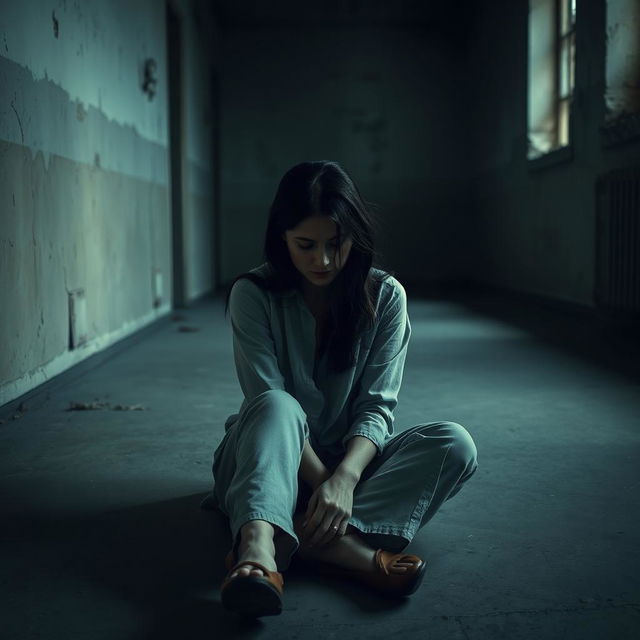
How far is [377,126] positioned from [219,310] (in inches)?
160

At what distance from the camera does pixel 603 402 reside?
2.93 m

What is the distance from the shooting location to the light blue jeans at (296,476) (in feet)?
4.49

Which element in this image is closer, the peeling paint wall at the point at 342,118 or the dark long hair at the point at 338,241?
the dark long hair at the point at 338,241

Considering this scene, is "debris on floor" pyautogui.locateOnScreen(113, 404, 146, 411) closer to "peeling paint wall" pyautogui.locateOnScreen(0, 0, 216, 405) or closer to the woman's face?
"peeling paint wall" pyautogui.locateOnScreen(0, 0, 216, 405)

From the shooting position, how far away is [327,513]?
141cm

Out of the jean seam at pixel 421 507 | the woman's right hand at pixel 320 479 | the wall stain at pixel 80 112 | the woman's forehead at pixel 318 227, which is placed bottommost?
the jean seam at pixel 421 507

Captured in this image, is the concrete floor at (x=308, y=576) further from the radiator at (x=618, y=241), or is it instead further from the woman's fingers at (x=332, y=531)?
the radiator at (x=618, y=241)

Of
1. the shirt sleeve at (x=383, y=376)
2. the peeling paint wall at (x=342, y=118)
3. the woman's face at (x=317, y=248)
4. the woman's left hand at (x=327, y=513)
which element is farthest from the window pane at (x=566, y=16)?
the woman's left hand at (x=327, y=513)

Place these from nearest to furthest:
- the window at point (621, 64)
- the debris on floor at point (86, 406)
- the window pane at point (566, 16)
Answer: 1. the debris on floor at point (86, 406)
2. the window at point (621, 64)
3. the window pane at point (566, 16)

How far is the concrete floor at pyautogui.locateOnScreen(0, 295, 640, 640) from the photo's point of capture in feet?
4.19

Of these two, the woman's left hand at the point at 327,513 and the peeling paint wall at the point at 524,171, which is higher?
the peeling paint wall at the point at 524,171

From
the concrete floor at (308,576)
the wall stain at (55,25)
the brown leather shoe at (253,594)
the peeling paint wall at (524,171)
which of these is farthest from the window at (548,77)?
the brown leather shoe at (253,594)

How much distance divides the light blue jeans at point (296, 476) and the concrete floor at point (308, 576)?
0.12 meters

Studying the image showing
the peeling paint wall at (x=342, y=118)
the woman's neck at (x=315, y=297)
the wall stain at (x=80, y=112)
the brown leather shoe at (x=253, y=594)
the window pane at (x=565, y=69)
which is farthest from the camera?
the peeling paint wall at (x=342, y=118)
